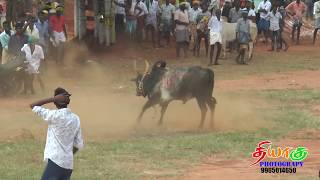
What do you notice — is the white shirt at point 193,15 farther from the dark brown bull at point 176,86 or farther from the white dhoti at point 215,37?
the dark brown bull at point 176,86

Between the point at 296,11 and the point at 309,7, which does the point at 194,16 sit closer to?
the point at 296,11

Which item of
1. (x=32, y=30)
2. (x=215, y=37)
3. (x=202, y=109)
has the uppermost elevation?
(x=32, y=30)

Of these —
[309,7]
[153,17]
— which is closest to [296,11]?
[309,7]

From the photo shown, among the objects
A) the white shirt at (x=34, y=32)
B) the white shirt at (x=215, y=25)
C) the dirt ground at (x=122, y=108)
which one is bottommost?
the dirt ground at (x=122, y=108)

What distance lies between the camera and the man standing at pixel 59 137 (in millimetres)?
7074

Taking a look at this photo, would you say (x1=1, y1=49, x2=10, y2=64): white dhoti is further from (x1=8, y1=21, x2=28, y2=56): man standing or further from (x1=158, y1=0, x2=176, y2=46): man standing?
(x1=158, y1=0, x2=176, y2=46): man standing

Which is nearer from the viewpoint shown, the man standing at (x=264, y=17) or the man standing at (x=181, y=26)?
the man standing at (x=181, y=26)

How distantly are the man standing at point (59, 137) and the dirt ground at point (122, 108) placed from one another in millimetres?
2212

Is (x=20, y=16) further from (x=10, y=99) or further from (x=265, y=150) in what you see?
(x=265, y=150)

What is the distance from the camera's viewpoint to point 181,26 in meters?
22.6

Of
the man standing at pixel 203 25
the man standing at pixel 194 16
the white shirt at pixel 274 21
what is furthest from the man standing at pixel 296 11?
the man standing at pixel 203 25

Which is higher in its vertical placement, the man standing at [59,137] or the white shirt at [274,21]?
the man standing at [59,137]

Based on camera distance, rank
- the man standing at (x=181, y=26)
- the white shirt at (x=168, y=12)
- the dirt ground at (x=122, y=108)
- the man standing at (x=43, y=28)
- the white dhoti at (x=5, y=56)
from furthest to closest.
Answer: the white shirt at (x=168, y=12), the man standing at (x=181, y=26), the man standing at (x=43, y=28), the white dhoti at (x=5, y=56), the dirt ground at (x=122, y=108)

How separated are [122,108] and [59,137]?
7520 mm
